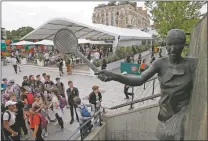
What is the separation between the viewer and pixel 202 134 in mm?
1555

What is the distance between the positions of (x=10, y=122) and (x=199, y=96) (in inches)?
226

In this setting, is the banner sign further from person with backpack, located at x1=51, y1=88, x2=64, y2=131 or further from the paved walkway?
person with backpack, located at x1=51, y1=88, x2=64, y2=131

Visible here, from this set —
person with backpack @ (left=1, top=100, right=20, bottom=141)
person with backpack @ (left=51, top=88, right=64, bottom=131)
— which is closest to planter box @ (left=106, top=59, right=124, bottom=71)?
person with backpack @ (left=51, top=88, right=64, bottom=131)

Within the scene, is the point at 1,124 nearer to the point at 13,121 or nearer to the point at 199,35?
the point at 13,121

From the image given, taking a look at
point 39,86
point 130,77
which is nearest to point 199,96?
point 130,77

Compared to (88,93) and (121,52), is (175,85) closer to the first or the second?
(88,93)

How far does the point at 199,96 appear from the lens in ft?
5.39

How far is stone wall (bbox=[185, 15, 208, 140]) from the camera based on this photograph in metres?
1.56

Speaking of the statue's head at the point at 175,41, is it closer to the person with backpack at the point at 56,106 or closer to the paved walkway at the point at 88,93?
the paved walkway at the point at 88,93

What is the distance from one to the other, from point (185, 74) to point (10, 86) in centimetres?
832

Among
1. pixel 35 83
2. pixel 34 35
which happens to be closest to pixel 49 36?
pixel 34 35

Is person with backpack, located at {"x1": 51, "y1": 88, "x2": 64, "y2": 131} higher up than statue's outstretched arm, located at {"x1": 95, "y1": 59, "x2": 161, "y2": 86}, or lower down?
lower down

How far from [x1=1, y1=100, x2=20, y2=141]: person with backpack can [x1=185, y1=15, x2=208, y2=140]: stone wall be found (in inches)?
212

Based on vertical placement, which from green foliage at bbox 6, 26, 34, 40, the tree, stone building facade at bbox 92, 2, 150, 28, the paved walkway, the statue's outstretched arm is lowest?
the paved walkway
